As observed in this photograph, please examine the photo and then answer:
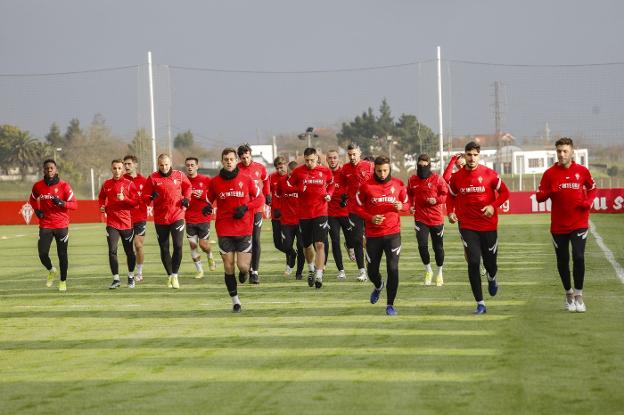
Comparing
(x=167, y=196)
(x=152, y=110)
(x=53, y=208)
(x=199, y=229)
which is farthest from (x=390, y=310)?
(x=152, y=110)

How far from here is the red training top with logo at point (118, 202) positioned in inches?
676

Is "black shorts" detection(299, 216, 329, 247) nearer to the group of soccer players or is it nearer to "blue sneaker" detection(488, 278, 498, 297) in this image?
the group of soccer players

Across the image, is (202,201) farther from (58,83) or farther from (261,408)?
(58,83)

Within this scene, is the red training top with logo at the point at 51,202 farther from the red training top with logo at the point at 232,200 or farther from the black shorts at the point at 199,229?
the red training top with logo at the point at 232,200

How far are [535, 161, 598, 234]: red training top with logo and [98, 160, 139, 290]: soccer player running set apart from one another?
290 inches

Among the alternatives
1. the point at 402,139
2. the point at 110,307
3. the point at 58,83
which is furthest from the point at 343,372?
the point at 402,139

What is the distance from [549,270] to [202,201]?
20.4 feet

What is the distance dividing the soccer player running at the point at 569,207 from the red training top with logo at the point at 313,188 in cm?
466

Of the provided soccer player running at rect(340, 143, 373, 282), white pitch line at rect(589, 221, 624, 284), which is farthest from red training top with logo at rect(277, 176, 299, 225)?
white pitch line at rect(589, 221, 624, 284)

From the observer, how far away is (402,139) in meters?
62.0

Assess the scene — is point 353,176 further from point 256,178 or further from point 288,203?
point 256,178

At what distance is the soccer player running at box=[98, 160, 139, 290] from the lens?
56.3 ft

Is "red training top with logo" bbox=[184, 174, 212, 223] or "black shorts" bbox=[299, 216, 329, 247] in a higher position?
"red training top with logo" bbox=[184, 174, 212, 223]

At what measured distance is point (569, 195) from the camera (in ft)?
41.0
